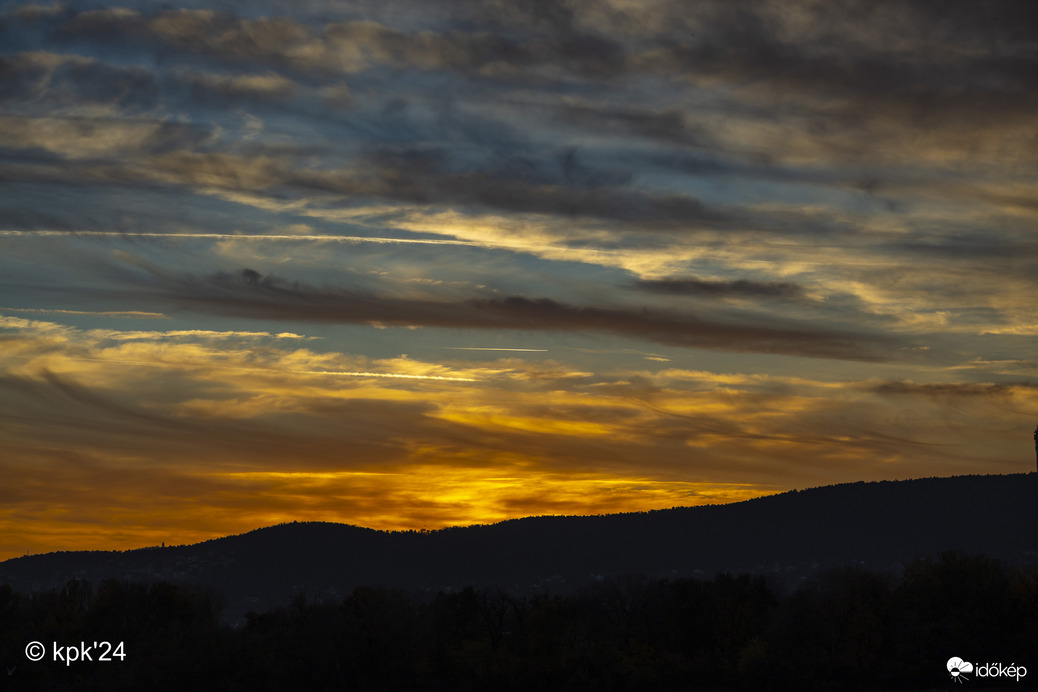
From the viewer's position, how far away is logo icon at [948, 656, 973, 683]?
73.8 meters

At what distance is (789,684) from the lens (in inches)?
3083

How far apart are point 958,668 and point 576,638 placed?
98.6 ft

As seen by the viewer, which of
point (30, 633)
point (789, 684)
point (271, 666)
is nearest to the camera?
point (789, 684)

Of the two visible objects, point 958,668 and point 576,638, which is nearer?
point 958,668

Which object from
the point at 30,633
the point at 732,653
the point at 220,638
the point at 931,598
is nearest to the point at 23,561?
the point at 30,633

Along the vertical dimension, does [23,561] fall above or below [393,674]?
above

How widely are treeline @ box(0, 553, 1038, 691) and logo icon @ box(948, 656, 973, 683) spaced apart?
68 cm

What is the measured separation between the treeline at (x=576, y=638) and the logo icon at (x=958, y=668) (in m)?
0.68

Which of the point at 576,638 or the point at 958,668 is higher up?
the point at 576,638

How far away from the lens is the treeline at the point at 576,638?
7925 centimetres

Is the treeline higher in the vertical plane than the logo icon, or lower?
higher

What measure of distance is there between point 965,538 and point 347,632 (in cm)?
14771

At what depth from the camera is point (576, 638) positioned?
267ft

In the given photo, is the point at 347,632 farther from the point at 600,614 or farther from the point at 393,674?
the point at 600,614
